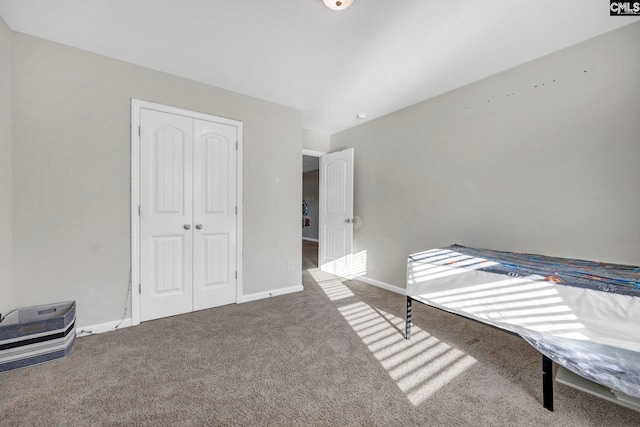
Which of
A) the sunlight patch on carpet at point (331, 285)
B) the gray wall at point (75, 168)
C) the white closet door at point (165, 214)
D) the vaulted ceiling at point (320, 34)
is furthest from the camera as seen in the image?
the sunlight patch on carpet at point (331, 285)

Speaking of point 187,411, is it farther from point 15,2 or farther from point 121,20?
point 15,2

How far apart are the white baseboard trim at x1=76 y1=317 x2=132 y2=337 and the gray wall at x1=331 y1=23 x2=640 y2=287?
310 cm

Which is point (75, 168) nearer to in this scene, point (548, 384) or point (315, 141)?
point (315, 141)

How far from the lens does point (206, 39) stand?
211cm

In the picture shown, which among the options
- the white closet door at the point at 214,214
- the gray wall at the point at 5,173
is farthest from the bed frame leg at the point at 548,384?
the gray wall at the point at 5,173

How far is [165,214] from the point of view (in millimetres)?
2646

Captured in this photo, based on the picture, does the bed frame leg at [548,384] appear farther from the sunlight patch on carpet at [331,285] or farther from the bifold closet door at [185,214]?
the bifold closet door at [185,214]

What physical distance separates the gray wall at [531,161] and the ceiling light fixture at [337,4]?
71.5 inches

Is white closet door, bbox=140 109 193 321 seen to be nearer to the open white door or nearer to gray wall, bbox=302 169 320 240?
the open white door

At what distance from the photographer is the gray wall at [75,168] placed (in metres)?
2.06

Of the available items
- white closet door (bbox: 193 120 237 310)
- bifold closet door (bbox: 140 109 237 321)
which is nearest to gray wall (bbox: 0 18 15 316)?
bifold closet door (bbox: 140 109 237 321)

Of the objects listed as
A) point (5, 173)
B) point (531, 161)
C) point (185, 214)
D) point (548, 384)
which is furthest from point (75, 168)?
point (531, 161)

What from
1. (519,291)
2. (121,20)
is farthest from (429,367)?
(121,20)

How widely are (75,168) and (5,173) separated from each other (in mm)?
396
